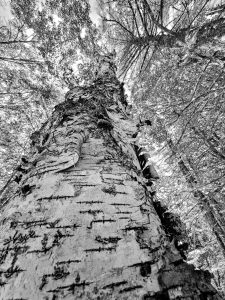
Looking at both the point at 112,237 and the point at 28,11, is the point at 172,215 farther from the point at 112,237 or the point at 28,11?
the point at 28,11

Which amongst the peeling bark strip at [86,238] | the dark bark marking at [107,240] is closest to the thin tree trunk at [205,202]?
the peeling bark strip at [86,238]

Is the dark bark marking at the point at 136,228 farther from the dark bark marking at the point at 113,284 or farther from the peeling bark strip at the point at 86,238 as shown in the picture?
the dark bark marking at the point at 113,284

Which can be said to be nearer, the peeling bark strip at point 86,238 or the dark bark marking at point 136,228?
the peeling bark strip at point 86,238

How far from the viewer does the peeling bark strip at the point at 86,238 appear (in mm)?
435

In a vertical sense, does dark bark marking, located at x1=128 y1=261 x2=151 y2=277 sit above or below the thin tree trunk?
below

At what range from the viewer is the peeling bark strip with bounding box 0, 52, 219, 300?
1.43 feet

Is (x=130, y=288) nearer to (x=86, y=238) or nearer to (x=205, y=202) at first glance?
(x=86, y=238)

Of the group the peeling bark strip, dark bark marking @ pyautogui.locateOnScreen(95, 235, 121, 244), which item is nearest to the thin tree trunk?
the peeling bark strip

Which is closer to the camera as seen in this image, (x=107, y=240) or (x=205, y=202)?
(x=107, y=240)

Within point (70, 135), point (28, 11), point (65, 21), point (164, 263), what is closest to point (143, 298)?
point (164, 263)

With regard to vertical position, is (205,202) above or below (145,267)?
above

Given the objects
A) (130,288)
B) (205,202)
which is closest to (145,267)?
(130,288)

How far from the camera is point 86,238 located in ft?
1.74

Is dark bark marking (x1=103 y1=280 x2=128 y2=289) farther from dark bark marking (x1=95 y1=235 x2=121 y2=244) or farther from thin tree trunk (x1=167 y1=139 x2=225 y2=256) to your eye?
thin tree trunk (x1=167 y1=139 x2=225 y2=256)
